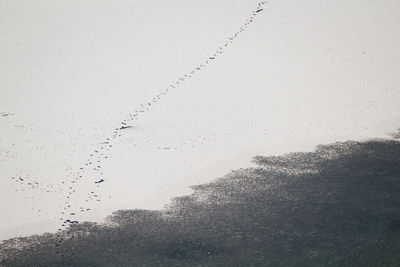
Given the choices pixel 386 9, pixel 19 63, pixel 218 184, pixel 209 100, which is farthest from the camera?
pixel 386 9

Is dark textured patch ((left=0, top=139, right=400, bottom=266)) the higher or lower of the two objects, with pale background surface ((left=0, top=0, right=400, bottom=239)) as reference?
lower

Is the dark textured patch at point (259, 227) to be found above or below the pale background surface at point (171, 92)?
below

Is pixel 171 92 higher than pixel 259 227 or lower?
higher

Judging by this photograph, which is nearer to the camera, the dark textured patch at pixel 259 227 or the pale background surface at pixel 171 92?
the dark textured patch at pixel 259 227

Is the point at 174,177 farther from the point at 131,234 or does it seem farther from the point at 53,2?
the point at 53,2

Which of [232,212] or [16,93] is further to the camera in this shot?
[16,93]

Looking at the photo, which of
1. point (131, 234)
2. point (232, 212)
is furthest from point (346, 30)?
point (131, 234)

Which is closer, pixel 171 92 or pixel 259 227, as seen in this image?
pixel 259 227

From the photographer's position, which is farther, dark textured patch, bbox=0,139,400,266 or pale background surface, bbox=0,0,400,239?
pale background surface, bbox=0,0,400,239
